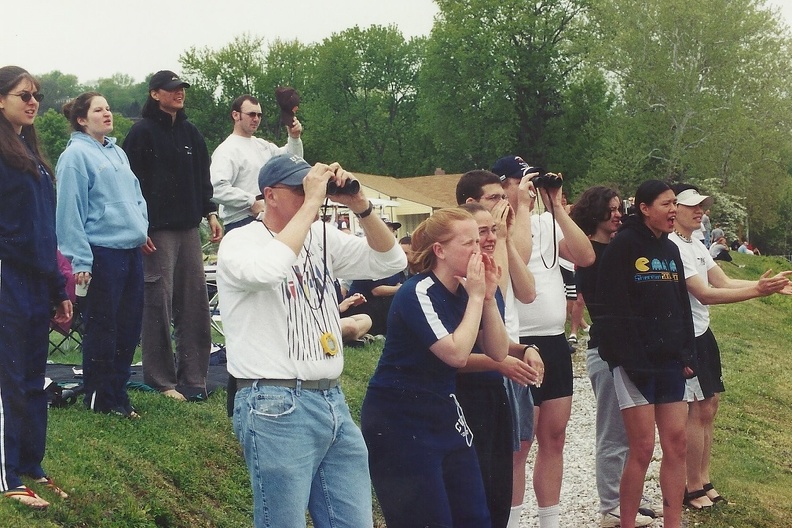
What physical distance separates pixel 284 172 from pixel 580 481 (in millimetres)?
4903

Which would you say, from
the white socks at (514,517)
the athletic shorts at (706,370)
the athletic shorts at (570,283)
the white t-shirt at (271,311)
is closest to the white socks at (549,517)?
the white socks at (514,517)

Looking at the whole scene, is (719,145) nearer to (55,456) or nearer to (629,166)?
(629,166)

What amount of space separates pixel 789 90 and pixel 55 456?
50.1m

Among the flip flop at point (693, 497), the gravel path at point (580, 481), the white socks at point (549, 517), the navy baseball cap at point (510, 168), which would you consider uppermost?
the navy baseball cap at point (510, 168)

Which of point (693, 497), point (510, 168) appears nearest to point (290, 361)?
point (510, 168)

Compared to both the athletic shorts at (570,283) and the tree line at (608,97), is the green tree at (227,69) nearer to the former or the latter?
the tree line at (608,97)

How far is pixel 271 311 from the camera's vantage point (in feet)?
12.3

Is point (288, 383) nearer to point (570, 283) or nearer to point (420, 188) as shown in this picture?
point (570, 283)

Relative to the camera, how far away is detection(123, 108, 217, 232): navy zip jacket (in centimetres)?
718

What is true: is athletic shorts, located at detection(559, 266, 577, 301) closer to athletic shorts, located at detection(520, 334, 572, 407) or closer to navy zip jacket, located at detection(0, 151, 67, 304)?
athletic shorts, located at detection(520, 334, 572, 407)

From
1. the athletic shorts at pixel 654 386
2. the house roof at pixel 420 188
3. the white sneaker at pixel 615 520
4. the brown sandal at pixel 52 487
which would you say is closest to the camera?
the brown sandal at pixel 52 487

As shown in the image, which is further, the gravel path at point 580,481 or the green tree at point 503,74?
the green tree at point 503,74

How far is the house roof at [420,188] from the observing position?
1668 inches

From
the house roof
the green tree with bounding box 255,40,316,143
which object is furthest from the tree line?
the house roof
